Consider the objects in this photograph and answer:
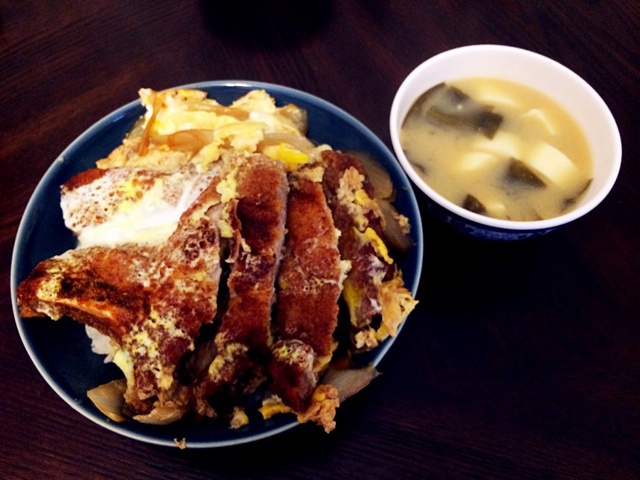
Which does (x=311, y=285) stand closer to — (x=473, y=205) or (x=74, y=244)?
(x=473, y=205)

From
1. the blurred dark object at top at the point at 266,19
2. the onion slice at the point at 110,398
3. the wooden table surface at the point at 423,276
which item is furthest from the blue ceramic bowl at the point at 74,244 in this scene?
the blurred dark object at top at the point at 266,19

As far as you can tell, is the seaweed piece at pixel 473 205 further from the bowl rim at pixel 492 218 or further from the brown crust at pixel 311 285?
the brown crust at pixel 311 285

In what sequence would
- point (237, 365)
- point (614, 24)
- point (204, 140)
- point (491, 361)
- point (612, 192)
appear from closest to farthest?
point (237, 365)
point (491, 361)
point (204, 140)
point (612, 192)
point (614, 24)

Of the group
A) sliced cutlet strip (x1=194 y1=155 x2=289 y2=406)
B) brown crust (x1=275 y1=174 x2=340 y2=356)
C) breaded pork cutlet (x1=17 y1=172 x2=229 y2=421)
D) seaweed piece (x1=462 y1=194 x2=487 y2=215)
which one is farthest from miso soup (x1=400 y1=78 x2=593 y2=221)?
breaded pork cutlet (x1=17 y1=172 x2=229 y2=421)

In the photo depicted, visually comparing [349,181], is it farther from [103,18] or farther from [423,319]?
[103,18]

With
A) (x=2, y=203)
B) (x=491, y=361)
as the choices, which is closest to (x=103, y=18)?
(x=2, y=203)

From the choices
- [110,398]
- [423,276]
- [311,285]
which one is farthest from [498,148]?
[110,398]

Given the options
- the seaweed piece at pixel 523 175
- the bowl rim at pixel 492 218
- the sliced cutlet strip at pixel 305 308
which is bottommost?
the sliced cutlet strip at pixel 305 308
